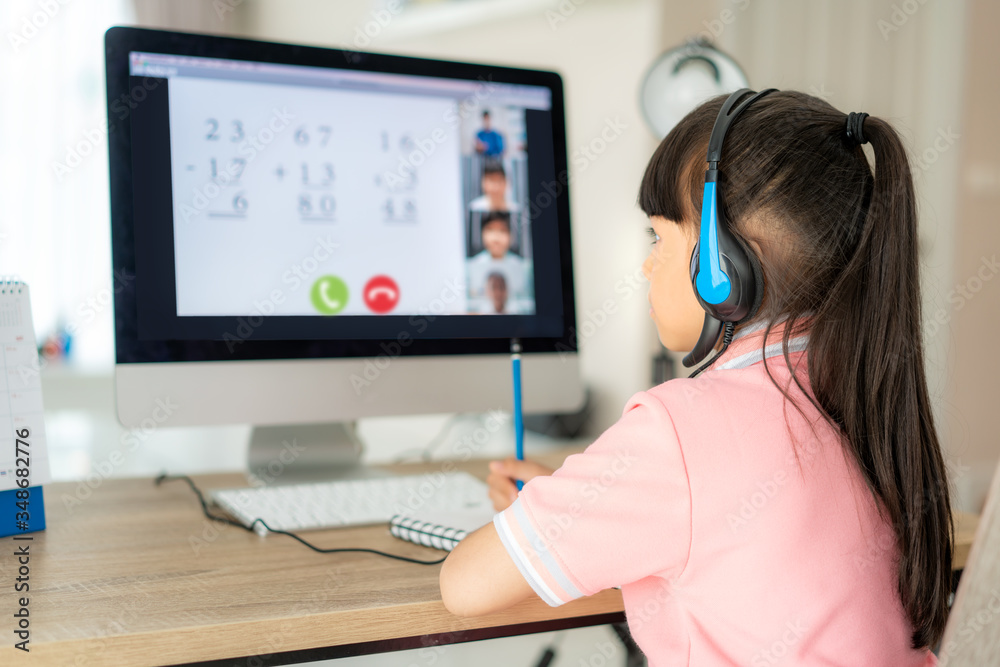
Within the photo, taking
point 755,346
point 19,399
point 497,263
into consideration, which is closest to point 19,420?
point 19,399

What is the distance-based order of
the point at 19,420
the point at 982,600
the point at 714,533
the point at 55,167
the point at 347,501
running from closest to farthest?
the point at 982,600 < the point at 714,533 < the point at 19,420 < the point at 347,501 < the point at 55,167

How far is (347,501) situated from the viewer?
2.72 feet

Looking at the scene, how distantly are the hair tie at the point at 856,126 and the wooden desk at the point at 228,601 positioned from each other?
1.33ft

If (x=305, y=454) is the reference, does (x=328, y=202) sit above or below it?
above

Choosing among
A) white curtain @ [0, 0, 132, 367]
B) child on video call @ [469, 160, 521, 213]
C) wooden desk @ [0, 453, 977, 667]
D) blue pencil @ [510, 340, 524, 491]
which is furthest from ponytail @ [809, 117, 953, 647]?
white curtain @ [0, 0, 132, 367]

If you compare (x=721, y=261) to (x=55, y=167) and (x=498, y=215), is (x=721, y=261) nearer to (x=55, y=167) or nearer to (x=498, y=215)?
(x=498, y=215)

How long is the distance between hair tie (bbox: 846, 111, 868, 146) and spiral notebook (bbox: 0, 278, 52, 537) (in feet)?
2.44

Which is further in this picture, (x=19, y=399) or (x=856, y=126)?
(x=19, y=399)

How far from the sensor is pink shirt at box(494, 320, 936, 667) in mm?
526

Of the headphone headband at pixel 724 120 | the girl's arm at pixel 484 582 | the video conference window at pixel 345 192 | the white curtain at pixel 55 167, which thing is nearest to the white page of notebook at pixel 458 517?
the girl's arm at pixel 484 582

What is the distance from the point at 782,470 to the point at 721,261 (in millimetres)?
161

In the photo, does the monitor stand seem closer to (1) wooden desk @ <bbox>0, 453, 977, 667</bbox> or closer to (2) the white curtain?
(1) wooden desk @ <bbox>0, 453, 977, 667</bbox>

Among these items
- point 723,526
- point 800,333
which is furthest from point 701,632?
point 800,333

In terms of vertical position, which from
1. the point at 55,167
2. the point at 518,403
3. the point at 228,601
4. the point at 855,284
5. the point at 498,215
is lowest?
the point at 228,601
